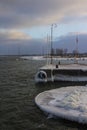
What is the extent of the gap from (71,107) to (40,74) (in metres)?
20.5

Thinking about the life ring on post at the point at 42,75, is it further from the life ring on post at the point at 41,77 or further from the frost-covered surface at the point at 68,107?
the frost-covered surface at the point at 68,107

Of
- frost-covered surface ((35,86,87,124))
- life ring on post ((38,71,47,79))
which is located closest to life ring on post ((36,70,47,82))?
life ring on post ((38,71,47,79))

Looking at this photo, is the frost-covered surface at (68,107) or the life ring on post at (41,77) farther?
the life ring on post at (41,77)

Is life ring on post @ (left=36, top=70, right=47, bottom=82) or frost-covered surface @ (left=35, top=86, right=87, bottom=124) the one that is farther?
life ring on post @ (left=36, top=70, right=47, bottom=82)

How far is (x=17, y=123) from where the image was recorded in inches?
675

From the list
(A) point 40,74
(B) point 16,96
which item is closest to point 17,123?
(B) point 16,96

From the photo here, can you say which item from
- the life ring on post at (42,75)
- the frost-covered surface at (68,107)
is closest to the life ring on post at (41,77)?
the life ring on post at (42,75)

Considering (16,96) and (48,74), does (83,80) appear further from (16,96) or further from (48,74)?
(16,96)

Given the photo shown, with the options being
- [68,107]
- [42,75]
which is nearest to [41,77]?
[42,75]

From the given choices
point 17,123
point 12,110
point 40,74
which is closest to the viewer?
point 17,123

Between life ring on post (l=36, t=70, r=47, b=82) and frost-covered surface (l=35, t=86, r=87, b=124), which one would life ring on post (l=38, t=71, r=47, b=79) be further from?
frost-covered surface (l=35, t=86, r=87, b=124)

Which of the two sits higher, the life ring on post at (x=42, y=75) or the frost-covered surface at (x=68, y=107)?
the frost-covered surface at (x=68, y=107)

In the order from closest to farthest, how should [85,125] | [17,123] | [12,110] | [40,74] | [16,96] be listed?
[85,125]
[17,123]
[12,110]
[16,96]
[40,74]

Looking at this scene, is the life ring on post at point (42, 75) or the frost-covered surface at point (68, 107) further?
the life ring on post at point (42, 75)
